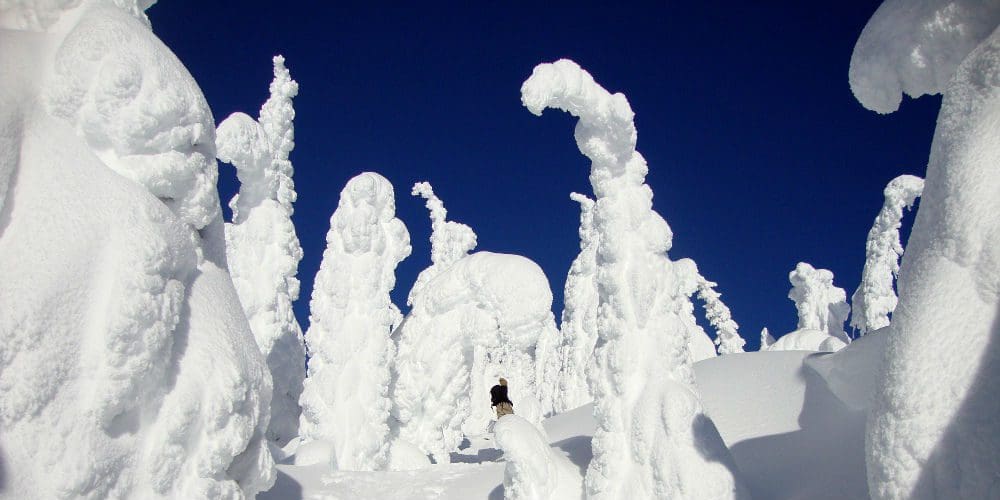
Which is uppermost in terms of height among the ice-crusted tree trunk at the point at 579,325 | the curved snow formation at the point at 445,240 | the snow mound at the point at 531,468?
the curved snow formation at the point at 445,240

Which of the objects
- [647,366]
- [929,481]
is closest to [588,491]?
[647,366]

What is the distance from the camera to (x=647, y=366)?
22.6 ft

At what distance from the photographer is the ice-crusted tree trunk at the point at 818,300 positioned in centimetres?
2469

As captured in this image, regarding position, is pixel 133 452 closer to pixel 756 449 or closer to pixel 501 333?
pixel 756 449

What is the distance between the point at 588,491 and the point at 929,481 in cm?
423

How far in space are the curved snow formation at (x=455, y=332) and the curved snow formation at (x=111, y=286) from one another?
23.5ft

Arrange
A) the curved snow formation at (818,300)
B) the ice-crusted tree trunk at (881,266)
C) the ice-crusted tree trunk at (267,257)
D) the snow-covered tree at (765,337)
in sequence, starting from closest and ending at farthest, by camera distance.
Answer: the ice-crusted tree trunk at (267,257) → the ice-crusted tree trunk at (881,266) → the curved snow formation at (818,300) → the snow-covered tree at (765,337)

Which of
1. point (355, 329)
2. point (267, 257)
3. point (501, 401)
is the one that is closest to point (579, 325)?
point (501, 401)

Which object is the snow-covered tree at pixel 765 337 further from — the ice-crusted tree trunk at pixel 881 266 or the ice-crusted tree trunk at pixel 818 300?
the ice-crusted tree trunk at pixel 881 266

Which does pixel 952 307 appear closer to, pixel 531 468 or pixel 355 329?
pixel 531 468

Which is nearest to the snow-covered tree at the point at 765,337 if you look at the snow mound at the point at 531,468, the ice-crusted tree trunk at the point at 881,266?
the ice-crusted tree trunk at the point at 881,266

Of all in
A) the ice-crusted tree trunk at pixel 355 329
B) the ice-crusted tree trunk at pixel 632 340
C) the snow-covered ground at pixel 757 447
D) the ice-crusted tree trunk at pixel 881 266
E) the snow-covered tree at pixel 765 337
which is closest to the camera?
the ice-crusted tree trunk at pixel 632 340

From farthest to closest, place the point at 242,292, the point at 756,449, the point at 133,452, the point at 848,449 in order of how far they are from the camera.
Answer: the point at 242,292 < the point at 756,449 < the point at 848,449 < the point at 133,452

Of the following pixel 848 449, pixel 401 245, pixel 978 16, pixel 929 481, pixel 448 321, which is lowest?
pixel 929 481
